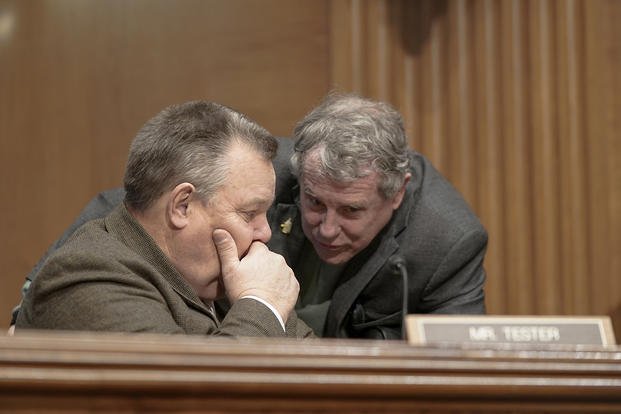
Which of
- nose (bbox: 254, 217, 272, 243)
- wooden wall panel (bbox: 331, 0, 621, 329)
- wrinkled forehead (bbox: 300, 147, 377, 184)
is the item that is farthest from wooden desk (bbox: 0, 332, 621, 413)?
wooden wall panel (bbox: 331, 0, 621, 329)

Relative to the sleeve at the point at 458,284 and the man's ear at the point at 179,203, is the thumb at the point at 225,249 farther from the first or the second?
the sleeve at the point at 458,284

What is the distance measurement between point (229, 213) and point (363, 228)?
2.78 feet

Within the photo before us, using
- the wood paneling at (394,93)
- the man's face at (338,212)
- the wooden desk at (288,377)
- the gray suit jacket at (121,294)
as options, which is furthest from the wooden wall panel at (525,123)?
the wooden desk at (288,377)

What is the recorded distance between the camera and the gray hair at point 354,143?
2.97 meters

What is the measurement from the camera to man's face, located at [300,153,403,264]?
2980mm

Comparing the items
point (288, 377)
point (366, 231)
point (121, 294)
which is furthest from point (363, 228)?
point (288, 377)

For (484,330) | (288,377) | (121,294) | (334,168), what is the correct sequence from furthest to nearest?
(334,168)
(121,294)
(484,330)
(288,377)

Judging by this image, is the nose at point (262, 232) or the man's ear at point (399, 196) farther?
the man's ear at point (399, 196)

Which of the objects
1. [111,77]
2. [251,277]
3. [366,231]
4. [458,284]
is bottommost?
[458,284]

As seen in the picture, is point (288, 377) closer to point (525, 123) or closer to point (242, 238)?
point (242, 238)

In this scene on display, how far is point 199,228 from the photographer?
→ 2.24 metres

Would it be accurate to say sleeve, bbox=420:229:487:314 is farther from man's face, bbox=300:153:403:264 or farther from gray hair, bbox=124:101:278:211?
gray hair, bbox=124:101:278:211

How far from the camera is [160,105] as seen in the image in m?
4.06

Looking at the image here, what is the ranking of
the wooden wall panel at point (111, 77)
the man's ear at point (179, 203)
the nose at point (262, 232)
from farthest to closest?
the wooden wall panel at point (111, 77) < the nose at point (262, 232) < the man's ear at point (179, 203)
